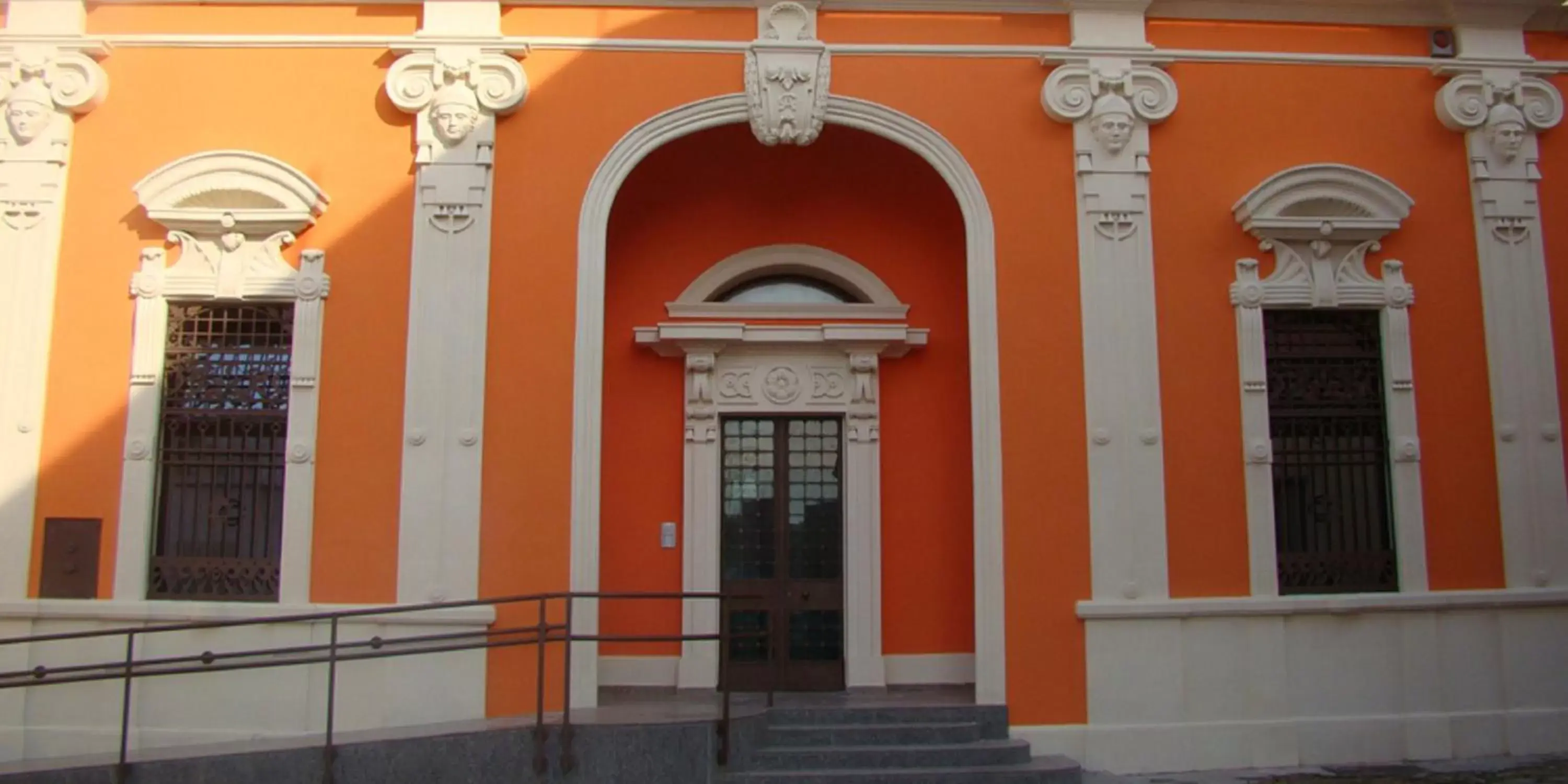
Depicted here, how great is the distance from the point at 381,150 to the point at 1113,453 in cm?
632

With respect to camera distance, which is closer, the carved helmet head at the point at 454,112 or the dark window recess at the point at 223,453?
the dark window recess at the point at 223,453

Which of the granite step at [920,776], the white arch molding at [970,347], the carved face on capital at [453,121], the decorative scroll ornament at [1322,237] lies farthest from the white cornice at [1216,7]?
the granite step at [920,776]

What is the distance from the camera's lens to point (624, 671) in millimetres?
10469

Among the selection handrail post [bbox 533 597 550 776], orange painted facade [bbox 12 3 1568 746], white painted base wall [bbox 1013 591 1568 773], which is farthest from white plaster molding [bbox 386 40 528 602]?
white painted base wall [bbox 1013 591 1568 773]

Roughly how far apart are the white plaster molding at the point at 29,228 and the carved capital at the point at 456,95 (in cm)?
249

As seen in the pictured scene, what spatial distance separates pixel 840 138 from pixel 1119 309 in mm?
2864

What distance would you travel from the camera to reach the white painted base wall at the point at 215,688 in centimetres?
901

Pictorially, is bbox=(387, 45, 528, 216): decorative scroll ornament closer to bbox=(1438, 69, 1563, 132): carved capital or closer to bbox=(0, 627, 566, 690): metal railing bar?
bbox=(0, 627, 566, 690): metal railing bar

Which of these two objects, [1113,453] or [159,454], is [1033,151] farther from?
[159,454]

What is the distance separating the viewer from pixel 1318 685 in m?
9.38

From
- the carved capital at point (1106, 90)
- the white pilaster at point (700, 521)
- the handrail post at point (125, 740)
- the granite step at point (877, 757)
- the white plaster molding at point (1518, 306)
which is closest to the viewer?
the handrail post at point (125, 740)

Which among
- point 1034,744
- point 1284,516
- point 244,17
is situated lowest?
point 1034,744

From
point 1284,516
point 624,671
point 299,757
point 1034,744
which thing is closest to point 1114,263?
point 1284,516

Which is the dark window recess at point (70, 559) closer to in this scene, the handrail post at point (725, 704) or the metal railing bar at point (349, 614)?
the metal railing bar at point (349, 614)
